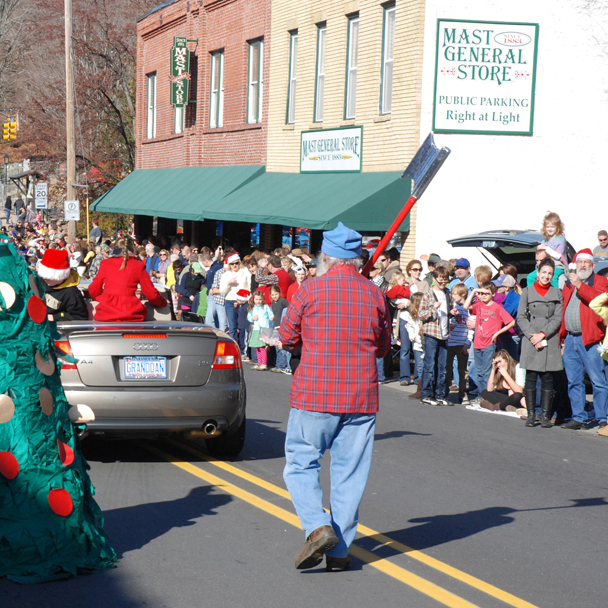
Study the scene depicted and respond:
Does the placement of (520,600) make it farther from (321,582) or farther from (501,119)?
(501,119)

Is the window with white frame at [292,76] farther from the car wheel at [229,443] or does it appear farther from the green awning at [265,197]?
the car wheel at [229,443]

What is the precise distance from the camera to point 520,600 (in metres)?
5.06

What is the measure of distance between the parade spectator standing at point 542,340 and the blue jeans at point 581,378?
13 cm

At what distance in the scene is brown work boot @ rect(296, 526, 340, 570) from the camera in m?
5.15

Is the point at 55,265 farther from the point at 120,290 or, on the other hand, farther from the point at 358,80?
the point at 358,80

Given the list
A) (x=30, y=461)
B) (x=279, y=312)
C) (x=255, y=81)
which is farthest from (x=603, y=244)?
(x=30, y=461)

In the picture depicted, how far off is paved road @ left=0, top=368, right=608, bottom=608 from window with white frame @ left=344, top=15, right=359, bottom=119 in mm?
13479

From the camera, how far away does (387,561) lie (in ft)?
18.6

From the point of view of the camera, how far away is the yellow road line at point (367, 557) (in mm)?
5066

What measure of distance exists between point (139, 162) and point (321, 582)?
33.3 metres

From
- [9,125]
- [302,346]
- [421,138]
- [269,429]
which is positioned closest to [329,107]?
[421,138]

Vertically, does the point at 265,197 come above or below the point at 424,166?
above

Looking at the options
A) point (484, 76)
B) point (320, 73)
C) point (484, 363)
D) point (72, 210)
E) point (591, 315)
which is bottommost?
point (484, 363)

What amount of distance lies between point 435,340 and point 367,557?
734 cm
